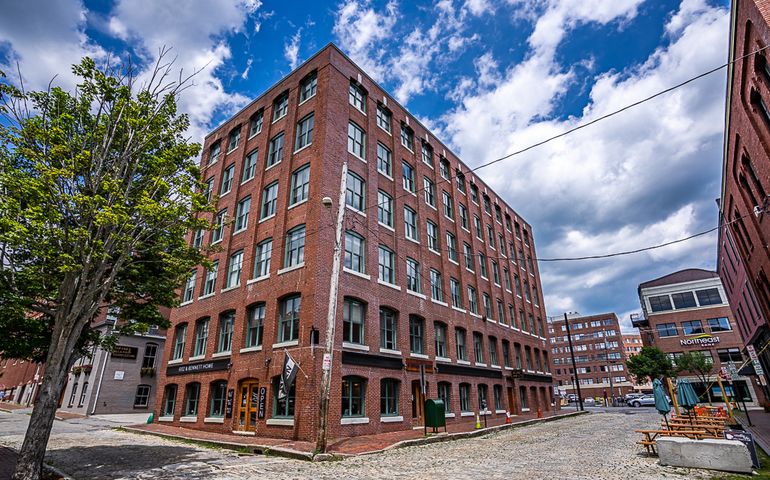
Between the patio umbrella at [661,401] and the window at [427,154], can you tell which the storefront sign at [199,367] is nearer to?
the patio umbrella at [661,401]

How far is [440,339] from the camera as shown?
23.8 meters

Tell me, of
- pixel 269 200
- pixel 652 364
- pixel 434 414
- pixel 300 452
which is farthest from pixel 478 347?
pixel 652 364

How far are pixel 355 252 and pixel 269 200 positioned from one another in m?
6.33

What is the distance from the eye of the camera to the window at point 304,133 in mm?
21422

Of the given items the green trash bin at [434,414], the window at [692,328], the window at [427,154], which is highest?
the window at [427,154]

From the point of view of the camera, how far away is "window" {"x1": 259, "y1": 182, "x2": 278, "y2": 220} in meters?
21.8

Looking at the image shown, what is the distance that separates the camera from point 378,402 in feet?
57.5

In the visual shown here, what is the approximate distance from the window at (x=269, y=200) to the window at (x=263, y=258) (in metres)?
1.60

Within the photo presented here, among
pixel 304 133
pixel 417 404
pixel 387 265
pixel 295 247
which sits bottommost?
pixel 417 404

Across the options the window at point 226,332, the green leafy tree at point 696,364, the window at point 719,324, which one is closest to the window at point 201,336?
the window at point 226,332

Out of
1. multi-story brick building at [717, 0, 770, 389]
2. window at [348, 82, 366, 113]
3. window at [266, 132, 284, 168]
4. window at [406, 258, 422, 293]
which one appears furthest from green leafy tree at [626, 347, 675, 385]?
window at [266, 132, 284, 168]

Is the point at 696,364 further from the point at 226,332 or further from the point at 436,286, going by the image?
the point at 226,332

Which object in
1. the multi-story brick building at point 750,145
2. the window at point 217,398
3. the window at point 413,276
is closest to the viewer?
the multi-story brick building at point 750,145

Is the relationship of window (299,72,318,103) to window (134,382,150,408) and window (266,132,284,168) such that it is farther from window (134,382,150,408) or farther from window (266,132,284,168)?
window (134,382,150,408)
